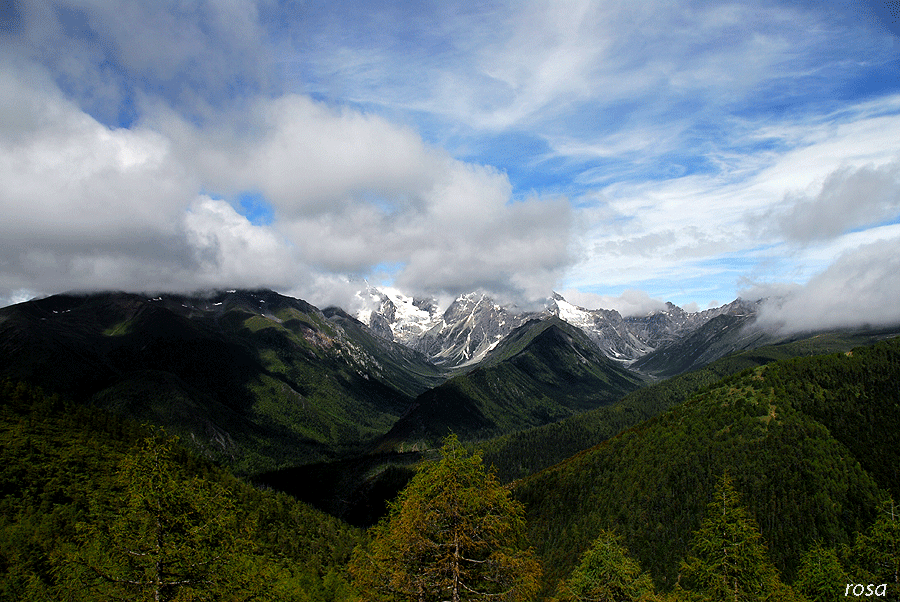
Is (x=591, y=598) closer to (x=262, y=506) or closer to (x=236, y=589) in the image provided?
(x=236, y=589)

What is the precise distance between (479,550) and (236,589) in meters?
14.1

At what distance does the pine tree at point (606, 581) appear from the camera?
3981 cm

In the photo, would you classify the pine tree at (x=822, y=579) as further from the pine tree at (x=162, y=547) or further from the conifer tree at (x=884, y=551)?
the pine tree at (x=162, y=547)

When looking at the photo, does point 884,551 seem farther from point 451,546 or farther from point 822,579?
point 451,546

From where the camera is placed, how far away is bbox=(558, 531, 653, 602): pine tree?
3981 cm

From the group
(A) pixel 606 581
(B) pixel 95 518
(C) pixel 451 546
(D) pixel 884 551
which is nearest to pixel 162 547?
(C) pixel 451 546

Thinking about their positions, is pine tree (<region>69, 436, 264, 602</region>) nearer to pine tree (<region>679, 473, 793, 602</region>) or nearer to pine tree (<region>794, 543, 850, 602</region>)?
pine tree (<region>679, 473, 793, 602</region>)

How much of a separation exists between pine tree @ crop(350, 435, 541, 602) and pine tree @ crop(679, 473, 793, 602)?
29.6 metres

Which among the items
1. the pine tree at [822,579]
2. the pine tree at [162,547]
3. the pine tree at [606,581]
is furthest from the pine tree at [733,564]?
the pine tree at [162,547]

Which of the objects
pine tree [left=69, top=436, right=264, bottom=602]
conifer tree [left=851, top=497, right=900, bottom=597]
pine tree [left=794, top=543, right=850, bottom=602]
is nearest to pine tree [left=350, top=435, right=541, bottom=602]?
pine tree [left=69, top=436, right=264, bottom=602]

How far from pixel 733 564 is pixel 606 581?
11991 millimetres

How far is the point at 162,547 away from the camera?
2341 cm

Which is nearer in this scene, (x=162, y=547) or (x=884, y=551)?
(x=162, y=547)

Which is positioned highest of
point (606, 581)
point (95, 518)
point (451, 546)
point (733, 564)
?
point (451, 546)
